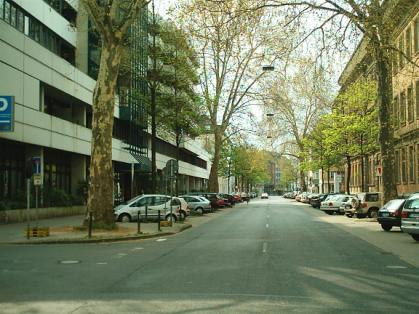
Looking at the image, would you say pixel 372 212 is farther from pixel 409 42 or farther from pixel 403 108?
pixel 409 42

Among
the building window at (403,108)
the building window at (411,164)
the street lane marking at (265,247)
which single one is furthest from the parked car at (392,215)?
the building window at (403,108)

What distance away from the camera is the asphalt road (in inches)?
315

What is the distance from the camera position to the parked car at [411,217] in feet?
59.7

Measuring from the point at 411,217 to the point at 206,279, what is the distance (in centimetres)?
1043

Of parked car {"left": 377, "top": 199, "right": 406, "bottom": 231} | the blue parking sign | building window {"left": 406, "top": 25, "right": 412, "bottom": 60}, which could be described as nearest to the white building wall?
the blue parking sign

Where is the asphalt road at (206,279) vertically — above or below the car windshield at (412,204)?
below

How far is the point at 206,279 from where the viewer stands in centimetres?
1034

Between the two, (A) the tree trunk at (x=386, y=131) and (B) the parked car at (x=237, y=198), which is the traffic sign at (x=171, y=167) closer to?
(A) the tree trunk at (x=386, y=131)

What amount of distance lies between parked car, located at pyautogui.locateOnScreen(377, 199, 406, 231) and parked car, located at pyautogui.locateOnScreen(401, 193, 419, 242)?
4462 mm

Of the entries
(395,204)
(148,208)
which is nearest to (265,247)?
(395,204)

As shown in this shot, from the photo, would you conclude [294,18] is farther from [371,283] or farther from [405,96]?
[405,96]

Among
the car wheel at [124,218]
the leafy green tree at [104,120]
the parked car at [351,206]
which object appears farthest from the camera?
the parked car at [351,206]

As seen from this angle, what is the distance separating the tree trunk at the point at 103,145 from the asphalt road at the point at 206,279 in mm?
4927

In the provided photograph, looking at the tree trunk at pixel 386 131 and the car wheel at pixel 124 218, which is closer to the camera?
the car wheel at pixel 124 218
